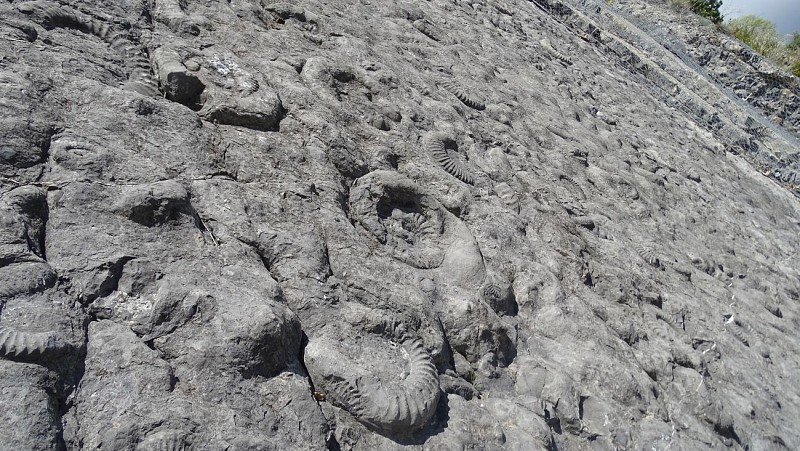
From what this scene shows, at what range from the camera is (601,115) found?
21.4 ft

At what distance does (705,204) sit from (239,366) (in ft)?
18.3

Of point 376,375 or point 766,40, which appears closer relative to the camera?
point 376,375

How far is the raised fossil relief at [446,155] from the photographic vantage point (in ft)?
12.1

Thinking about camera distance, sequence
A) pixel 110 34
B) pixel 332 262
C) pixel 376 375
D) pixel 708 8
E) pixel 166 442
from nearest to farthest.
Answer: pixel 166 442, pixel 376 375, pixel 332 262, pixel 110 34, pixel 708 8

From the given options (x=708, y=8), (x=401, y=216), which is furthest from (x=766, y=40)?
(x=401, y=216)

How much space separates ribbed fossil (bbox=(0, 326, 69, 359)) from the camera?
5.27ft

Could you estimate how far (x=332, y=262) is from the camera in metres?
2.57

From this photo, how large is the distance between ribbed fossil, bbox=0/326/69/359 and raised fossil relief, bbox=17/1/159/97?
59.3 inches

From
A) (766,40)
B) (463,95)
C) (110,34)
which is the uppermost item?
(766,40)

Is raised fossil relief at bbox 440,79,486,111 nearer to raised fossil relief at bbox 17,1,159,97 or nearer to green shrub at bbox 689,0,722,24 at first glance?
raised fossil relief at bbox 17,1,159,97

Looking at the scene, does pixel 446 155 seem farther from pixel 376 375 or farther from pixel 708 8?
pixel 708 8

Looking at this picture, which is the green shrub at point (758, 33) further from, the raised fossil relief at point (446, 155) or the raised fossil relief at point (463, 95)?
the raised fossil relief at point (446, 155)

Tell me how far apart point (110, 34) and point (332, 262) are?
181 centimetres

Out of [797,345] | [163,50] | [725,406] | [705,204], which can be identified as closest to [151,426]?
[163,50]
